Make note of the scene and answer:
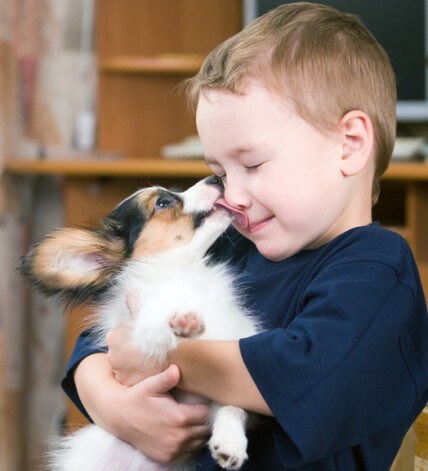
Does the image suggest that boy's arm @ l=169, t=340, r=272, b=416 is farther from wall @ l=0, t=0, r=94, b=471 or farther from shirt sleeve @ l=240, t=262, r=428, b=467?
wall @ l=0, t=0, r=94, b=471

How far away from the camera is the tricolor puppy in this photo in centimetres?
92

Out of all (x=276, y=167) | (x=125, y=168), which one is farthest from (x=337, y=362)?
(x=125, y=168)

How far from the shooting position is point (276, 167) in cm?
87

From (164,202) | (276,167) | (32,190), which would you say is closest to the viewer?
(276,167)

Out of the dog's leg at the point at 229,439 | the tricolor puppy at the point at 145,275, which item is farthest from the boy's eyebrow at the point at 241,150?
the dog's leg at the point at 229,439

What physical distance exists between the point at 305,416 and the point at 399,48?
2095 mm

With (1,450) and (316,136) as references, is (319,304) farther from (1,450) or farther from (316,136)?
(1,450)

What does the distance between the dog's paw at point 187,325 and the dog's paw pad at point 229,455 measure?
14cm

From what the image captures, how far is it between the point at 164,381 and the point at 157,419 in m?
0.07

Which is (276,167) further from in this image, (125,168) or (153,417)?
(125,168)

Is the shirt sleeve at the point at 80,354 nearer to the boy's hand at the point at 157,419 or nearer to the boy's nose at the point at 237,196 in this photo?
the boy's hand at the point at 157,419

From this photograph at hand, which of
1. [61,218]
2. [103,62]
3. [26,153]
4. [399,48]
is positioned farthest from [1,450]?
[399,48]

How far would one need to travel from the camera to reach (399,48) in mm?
2498

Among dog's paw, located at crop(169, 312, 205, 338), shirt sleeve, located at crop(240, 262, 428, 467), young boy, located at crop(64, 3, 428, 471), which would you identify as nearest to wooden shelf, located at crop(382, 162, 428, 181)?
young boy, located at crop(64, 3, 428, 471)
